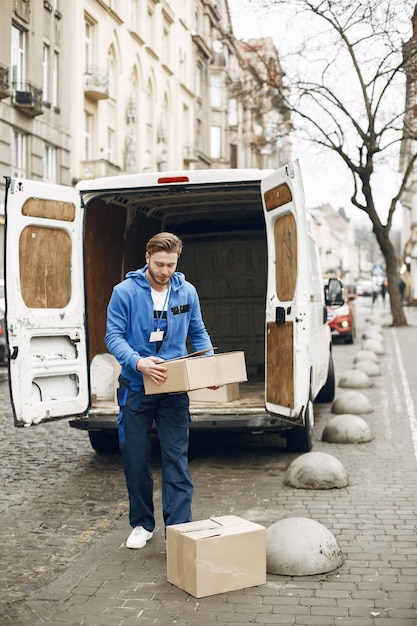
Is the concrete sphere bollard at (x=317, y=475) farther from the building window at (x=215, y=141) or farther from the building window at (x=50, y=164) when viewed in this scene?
the building window at (x=215, y=141)

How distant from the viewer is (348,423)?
9891 mm

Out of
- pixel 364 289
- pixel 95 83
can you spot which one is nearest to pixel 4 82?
pixel 95 83

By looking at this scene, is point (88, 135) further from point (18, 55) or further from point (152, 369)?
point (152, 369)

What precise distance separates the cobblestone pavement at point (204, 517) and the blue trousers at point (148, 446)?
0.34 metres

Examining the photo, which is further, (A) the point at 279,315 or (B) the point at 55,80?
(B) the point at 55,80

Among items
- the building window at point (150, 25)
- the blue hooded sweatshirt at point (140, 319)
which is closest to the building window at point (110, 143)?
the building window at point (150, 25)

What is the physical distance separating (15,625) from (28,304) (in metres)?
3.46

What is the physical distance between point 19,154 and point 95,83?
710 centimetres

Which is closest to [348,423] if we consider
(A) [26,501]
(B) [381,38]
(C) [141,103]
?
(A) [26,501]

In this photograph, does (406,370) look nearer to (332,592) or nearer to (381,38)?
(381,38)

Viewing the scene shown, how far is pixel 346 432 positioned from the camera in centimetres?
977

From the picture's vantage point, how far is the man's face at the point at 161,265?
216 inches

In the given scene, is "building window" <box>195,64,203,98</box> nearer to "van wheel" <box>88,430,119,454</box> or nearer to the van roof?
"van wheel" <box>88,430,119,454</box>

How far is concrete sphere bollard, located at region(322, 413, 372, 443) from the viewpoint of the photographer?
973 cm
